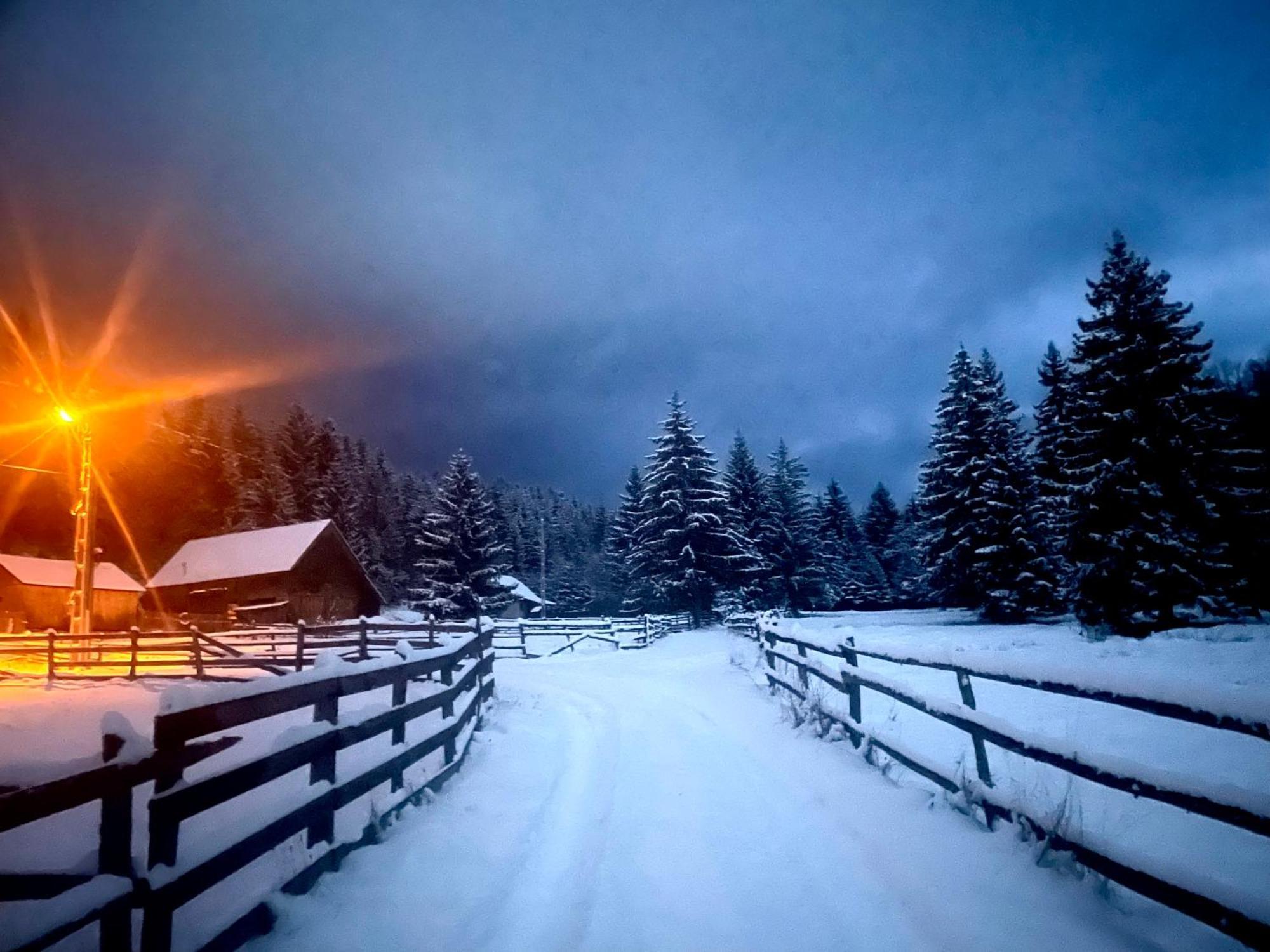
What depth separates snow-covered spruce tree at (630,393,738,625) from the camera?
125ft

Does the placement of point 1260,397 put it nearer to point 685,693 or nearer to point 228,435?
point 685,693

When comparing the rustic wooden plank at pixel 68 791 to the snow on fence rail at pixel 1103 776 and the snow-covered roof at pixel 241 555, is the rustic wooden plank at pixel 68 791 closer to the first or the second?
the snow on fence rail at pixel 1103 776

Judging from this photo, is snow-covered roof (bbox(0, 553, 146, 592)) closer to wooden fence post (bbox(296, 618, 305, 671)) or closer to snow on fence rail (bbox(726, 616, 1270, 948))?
wooden fence post (bbox(296, 618, 305, 671))

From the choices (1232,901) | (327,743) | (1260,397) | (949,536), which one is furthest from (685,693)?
(1260,397)

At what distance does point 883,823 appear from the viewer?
17.8 feet

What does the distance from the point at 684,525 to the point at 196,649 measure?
25.8 metres

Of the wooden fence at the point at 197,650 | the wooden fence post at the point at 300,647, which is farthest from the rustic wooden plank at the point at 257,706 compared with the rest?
the wooden fence post at the point at 300,647

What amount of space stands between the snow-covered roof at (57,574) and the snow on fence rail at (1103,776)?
51.3 m

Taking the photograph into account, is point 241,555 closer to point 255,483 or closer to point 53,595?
point 53,595

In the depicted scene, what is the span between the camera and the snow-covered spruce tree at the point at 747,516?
137 feet

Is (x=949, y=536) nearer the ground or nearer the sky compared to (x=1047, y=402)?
nearer the ground

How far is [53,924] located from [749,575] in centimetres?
4145

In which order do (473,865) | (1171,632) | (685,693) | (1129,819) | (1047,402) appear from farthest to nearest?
1. (1047,402)
2. (1171,632)
3. (685,693)
4. (1129,819)
5. (473,865)

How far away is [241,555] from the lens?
1658 inches
